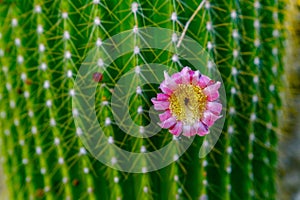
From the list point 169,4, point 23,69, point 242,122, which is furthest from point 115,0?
point 242,122

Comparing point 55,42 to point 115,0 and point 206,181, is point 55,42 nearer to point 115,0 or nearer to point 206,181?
point 115,0

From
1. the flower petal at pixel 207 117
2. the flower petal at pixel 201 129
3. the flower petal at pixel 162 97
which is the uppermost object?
the flower petal at pixel 162 97

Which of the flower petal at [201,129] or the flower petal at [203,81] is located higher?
the flower petal at [203,81]

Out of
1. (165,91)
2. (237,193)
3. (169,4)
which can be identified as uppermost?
(169,4)

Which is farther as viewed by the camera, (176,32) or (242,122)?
(242,122)

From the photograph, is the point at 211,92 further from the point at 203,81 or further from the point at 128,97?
the point at 128,97

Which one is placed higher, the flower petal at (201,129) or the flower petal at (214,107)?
the flower petal at (214,107)

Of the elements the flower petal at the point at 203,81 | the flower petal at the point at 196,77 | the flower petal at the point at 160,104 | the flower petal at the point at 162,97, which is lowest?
the flower petal at the point at 160,104
